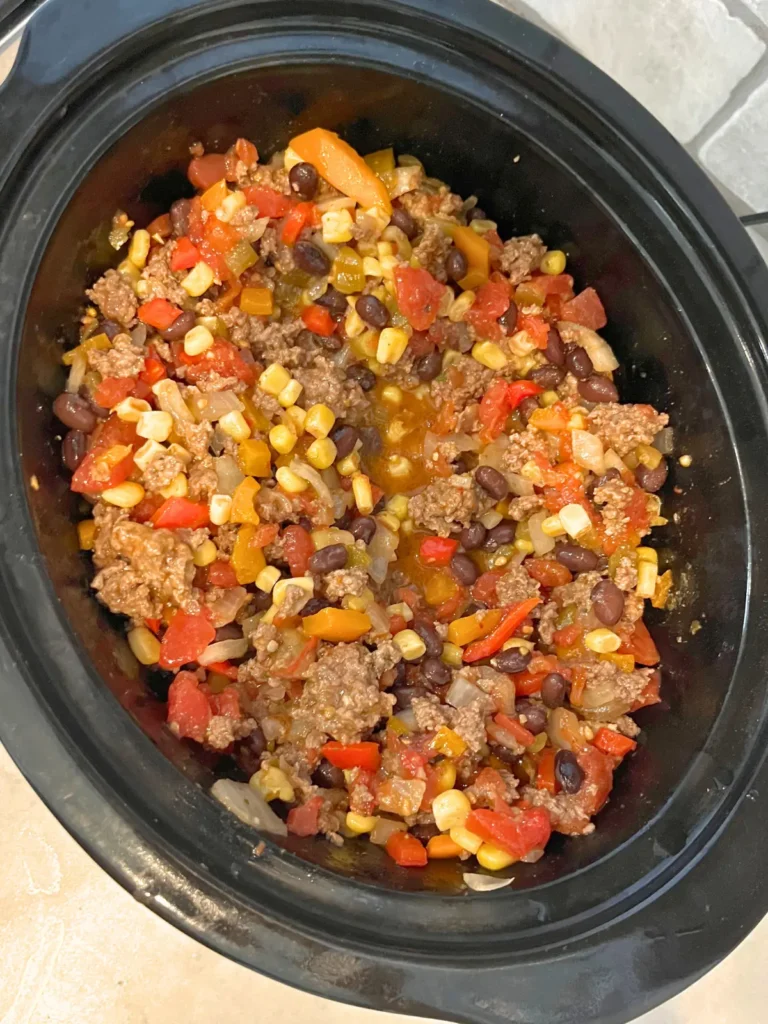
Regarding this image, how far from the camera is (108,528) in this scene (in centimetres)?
195

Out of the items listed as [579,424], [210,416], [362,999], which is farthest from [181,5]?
[362,999]

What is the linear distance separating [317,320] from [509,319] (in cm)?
56

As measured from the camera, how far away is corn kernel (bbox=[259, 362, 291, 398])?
2.12 metres

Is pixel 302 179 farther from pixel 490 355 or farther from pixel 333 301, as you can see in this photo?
pixel 490 355

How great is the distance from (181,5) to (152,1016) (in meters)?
2.47

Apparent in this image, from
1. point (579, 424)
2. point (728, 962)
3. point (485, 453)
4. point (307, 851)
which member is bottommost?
point (307, 851)

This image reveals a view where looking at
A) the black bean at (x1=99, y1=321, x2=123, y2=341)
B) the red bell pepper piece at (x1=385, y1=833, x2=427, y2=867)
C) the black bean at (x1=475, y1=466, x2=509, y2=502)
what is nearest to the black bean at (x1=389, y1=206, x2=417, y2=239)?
the black bean at (x1=475, y1=466, x2=509, y2=502)

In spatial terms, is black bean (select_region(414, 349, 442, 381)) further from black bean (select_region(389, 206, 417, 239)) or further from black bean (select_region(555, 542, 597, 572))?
black bean (select_region(555, 542, 597, 572))

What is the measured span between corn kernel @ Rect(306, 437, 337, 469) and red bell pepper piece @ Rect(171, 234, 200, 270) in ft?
1.91

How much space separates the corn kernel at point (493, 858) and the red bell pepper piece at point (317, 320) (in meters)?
1.44

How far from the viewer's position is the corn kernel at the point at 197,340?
2074 millimetres

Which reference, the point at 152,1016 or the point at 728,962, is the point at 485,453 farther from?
the point at 152,1016

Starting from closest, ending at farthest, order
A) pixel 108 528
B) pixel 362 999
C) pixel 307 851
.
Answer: pixel 362 999
pixel 307 851
pixel 108 528

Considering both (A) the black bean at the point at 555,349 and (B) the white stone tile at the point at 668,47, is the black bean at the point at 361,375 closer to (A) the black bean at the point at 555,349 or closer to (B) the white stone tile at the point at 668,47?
(A) the black bean at the point at 555,349
